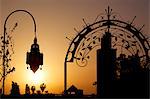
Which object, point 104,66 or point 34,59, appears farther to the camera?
point 104,66

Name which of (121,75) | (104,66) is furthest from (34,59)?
(121,75)

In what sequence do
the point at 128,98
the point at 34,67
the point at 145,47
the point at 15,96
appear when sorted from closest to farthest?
the point at 128,98
the point at 34,67
the point at 15,96
the point at 145,47

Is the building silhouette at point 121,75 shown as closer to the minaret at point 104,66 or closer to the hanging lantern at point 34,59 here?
the minaret at point 104,66

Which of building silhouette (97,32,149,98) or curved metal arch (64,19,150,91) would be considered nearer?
building silhouette (97,32,149,98)

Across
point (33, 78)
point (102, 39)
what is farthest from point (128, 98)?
point (33, 78)

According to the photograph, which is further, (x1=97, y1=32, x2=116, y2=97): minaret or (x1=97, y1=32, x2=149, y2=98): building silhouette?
(x1=97, y1=32, x2=116, y2=97): minaret

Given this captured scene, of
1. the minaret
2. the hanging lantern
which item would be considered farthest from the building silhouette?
the hanging lantern

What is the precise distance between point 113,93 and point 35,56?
3.25 feet

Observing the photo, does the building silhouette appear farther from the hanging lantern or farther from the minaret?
the hanging lantern

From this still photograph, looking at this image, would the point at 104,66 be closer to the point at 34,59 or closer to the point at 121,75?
the point at 121,75

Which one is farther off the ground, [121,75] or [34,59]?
[34,59]

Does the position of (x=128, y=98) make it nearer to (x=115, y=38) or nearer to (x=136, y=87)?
(x=136, y=87)

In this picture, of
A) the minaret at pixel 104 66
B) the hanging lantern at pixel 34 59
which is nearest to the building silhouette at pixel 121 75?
the minaret at pixel 104 66

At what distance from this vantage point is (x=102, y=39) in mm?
4867
